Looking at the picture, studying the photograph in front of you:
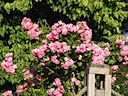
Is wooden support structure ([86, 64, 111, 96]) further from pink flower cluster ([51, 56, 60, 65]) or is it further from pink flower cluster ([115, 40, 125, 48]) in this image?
pink flower cluster ([115, 40, 125, 48])

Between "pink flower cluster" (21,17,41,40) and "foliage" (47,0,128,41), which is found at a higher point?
"foliage" (47,0,128,41)

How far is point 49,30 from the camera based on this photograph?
613 centimetres

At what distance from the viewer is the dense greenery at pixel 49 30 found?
18.4 feet

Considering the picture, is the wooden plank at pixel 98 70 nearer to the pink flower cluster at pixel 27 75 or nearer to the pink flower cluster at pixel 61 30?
the pink flower cluster at pixel 61 30

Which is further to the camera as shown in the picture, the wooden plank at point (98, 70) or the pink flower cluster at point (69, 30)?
the pink flower cluster at point (69, 30)

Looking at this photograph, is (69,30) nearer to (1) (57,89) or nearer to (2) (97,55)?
(2) (97,55)

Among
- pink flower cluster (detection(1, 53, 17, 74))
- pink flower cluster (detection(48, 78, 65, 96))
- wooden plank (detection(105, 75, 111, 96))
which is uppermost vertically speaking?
pink flower cluster (detection(1, 53, 17, 74))

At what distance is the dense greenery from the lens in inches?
220

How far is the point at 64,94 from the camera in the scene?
215 inches

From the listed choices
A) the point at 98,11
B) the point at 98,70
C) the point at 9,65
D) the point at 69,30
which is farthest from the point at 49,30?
the point at 98,70

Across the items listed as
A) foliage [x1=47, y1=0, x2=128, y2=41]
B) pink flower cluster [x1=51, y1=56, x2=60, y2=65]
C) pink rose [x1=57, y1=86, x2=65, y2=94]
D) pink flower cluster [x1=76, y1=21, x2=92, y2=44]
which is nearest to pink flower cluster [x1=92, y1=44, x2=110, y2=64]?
pink flower cluster [x1=76, y1=21, x2=92, y2=44]

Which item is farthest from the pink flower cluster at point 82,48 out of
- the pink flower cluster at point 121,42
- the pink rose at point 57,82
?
the pink flower cluster at point 121,42

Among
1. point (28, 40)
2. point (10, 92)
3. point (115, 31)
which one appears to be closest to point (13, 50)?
point (28, 40)

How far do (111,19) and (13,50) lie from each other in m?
1.32
